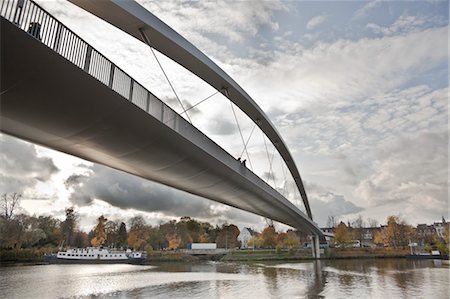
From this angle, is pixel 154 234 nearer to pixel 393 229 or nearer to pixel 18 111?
pixel 393 229

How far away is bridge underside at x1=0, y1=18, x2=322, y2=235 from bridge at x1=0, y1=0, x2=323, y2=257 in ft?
0.08

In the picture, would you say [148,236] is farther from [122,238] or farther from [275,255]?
[275,255]

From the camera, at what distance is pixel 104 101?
983cm

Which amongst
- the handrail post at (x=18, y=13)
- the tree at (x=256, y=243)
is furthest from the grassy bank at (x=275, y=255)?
the handrail post at (x=18, y=13)

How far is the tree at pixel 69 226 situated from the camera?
2501 inches

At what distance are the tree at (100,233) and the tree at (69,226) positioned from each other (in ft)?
16.5

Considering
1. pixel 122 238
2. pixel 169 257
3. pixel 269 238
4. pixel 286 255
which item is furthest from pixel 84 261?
pixel 269 238

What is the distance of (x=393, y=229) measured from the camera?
67750 mm

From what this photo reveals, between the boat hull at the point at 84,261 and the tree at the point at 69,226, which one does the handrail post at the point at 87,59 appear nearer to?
the boat hull at the point at 84,261

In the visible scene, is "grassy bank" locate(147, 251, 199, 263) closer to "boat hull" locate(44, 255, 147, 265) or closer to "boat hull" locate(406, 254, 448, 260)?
"boat hull" locate(44, 255, 147, 265)

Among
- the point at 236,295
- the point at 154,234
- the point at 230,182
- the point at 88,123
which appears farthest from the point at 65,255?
the point at 88,123

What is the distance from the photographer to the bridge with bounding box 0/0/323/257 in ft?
24.8

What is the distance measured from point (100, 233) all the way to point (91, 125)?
66.1 meters

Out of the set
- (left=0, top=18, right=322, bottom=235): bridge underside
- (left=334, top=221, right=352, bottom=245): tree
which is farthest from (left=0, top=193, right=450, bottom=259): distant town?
(left=0, top=18, right=322, bottom=235): bridge underside
